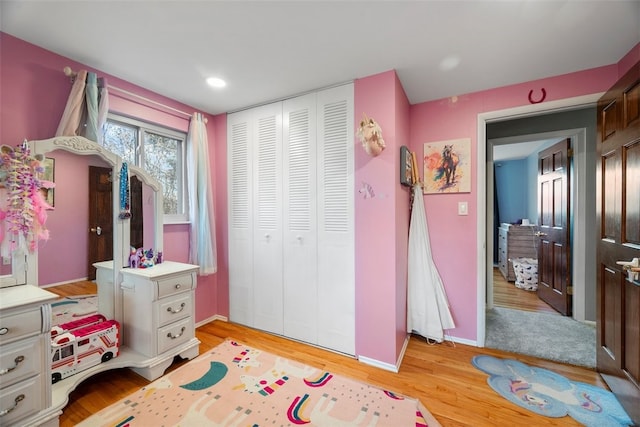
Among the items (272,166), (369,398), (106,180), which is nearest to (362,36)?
(272,166)

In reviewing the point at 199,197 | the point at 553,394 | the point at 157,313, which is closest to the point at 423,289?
the point at 553,394

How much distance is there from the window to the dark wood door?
3.47 meters

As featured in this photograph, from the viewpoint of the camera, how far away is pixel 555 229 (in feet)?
10.7

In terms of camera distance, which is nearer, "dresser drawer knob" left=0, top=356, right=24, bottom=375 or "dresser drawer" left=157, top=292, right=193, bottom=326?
"dresser drawer knob" left=0, top=356, right=24, bottom=375

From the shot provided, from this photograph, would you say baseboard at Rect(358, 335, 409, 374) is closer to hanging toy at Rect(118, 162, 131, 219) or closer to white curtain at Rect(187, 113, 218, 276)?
white curtain at Rect(187, 113, 218, 276)

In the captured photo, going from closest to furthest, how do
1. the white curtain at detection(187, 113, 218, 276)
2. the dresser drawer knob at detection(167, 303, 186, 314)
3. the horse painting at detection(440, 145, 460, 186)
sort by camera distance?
the dresser drawer knob at detection(167, 303, 186, 314) < the horse painting at detection(440, 145, 460, 186) < the white curtain at detection(187, 113, 218, 276)

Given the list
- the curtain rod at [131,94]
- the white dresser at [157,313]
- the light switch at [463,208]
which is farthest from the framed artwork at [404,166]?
the curtain rod at [131,94]

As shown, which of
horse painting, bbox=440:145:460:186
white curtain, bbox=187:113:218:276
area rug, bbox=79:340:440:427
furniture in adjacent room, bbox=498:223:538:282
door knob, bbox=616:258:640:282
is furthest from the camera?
furniture in adjacent room, bbox=498:223:538:282

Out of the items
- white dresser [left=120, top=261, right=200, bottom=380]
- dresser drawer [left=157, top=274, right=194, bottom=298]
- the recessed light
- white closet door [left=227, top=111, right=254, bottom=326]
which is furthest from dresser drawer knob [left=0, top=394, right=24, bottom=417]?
the recessed light

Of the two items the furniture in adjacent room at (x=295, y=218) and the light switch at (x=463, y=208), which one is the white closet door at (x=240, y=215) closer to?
the furniture in adjacent room at (x=295, y=218)

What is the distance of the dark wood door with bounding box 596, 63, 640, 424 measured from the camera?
145 centimetres

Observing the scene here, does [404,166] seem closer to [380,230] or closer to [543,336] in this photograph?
[380,230]

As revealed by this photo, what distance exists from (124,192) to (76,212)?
1.07 ft

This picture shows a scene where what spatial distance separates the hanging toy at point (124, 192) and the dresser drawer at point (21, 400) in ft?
3.69
